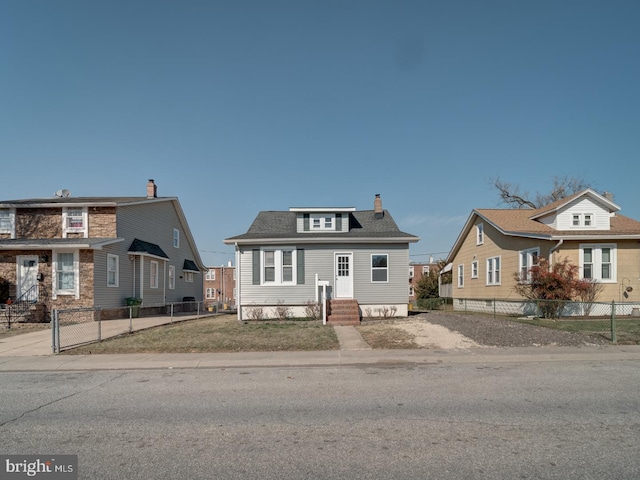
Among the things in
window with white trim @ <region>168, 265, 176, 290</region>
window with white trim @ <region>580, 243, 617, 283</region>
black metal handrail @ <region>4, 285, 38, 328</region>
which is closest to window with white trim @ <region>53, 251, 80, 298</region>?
black metal handrail @ <region>4, 285, 38, 328</region>

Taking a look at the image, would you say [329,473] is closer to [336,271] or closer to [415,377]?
[415,377]

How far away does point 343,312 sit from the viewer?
63.0 feet

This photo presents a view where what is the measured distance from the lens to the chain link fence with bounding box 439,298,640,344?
13.8m

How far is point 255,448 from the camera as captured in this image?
500cm

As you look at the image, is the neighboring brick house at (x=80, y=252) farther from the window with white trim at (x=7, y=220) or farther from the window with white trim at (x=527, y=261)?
the window with white trim at (x=527, y=261)

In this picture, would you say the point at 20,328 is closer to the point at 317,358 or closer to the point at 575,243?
the point at 317,358

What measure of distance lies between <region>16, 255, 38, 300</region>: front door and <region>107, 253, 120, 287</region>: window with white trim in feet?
10.2

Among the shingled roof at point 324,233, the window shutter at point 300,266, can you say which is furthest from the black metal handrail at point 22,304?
the window shutter at point 300,266

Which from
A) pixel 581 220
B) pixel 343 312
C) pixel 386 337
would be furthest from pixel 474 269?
pixel 386 337

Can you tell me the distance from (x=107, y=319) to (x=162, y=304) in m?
5.67

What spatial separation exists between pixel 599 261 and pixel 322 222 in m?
13.4

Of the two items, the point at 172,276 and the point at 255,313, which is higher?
the point at 172,276

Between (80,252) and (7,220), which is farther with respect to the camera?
(7,220)

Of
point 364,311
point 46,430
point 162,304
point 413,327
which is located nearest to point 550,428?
point 46,430
